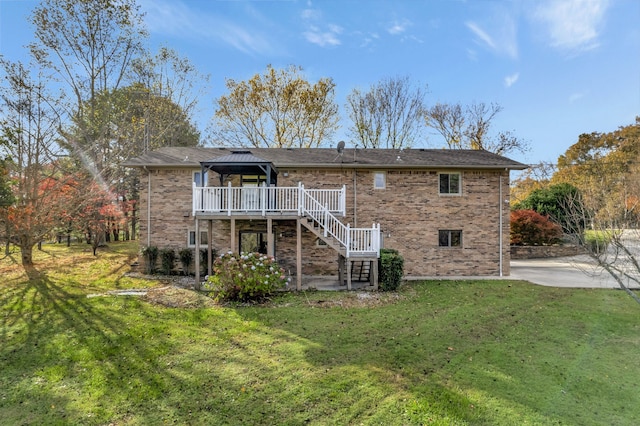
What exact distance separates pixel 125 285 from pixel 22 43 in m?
14.6

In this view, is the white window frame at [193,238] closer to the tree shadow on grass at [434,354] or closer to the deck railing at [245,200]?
the deck railing at [245,200]

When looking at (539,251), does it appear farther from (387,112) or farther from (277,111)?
(277,111)

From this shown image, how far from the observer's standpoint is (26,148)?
12.8 m

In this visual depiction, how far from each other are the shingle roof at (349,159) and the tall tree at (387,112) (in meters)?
11.9

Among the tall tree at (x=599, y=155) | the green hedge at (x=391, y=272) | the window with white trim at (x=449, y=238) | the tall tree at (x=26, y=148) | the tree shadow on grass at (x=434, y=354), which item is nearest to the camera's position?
the tree shadow on grass at (x=434, y=354)

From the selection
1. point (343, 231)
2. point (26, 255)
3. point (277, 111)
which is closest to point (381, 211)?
point (343, 231)

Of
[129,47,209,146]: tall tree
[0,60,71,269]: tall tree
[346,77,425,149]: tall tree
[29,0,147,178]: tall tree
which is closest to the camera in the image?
[0,60,71,269]: tall tree

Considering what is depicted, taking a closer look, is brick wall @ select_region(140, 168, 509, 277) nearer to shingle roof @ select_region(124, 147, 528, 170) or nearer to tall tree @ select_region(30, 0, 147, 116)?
shingle roof @ select_region(124, 147, 528, 170)

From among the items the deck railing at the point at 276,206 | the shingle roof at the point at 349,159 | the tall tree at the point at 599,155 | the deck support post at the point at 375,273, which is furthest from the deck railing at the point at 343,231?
the tall tree at the point at 599,155

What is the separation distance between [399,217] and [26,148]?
15.7 metres

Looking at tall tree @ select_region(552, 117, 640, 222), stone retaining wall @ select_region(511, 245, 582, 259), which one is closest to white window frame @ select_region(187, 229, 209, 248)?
stone retaining wall @ select_region(511, 245, 582, 259)

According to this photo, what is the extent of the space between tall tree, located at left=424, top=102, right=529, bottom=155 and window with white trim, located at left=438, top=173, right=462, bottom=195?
16273 mm

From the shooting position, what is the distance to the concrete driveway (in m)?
12.3

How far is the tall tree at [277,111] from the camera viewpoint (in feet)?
83.3
